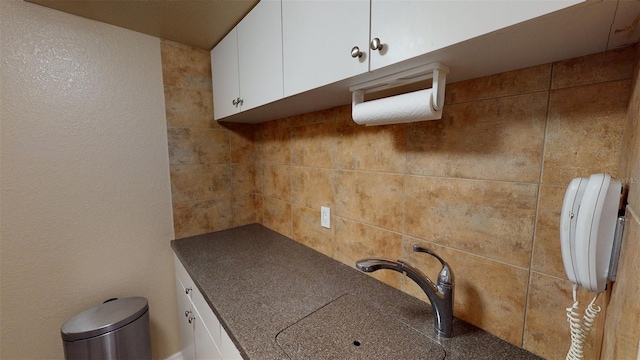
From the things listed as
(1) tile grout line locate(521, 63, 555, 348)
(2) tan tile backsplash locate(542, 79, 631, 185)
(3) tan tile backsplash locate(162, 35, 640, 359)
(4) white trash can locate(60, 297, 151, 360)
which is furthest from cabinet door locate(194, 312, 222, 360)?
(2) tan tile backsplash locate(542, 79, 631, 185)

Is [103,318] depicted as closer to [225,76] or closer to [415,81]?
[225,76]

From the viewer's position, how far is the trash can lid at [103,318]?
1133 millimetres

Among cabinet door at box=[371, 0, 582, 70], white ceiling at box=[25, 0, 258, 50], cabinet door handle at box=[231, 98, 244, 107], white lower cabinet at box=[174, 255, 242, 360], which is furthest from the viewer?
cabinet door handle at box=[231, 98, 244, 107]

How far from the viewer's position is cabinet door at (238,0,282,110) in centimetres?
92

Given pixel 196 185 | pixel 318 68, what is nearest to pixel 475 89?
pixel 318 68

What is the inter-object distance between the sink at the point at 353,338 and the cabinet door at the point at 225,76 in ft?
3.31

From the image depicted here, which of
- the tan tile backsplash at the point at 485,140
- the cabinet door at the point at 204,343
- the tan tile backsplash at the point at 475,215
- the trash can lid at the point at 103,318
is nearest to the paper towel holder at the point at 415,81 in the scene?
the tan tile backsplash at the point at 485,140

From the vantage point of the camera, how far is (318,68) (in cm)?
76

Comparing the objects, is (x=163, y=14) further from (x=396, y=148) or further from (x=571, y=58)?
(x=571, y=58)

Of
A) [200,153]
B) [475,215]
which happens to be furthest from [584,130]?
[200,153]

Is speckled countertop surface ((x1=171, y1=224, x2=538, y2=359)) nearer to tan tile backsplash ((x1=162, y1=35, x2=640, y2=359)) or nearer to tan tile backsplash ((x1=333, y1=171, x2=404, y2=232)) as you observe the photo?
tan tile backsplash ((x1=162, y1=35, x2=640, y2=359))

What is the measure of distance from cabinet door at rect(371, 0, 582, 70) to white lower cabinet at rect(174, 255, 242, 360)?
0.95m

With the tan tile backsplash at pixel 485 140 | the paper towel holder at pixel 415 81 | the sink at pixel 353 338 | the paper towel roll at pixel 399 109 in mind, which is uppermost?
the paper towel holder at pixel 415 81

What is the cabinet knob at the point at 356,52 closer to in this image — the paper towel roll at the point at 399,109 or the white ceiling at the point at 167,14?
the paper towel roll at the point at 399,109
